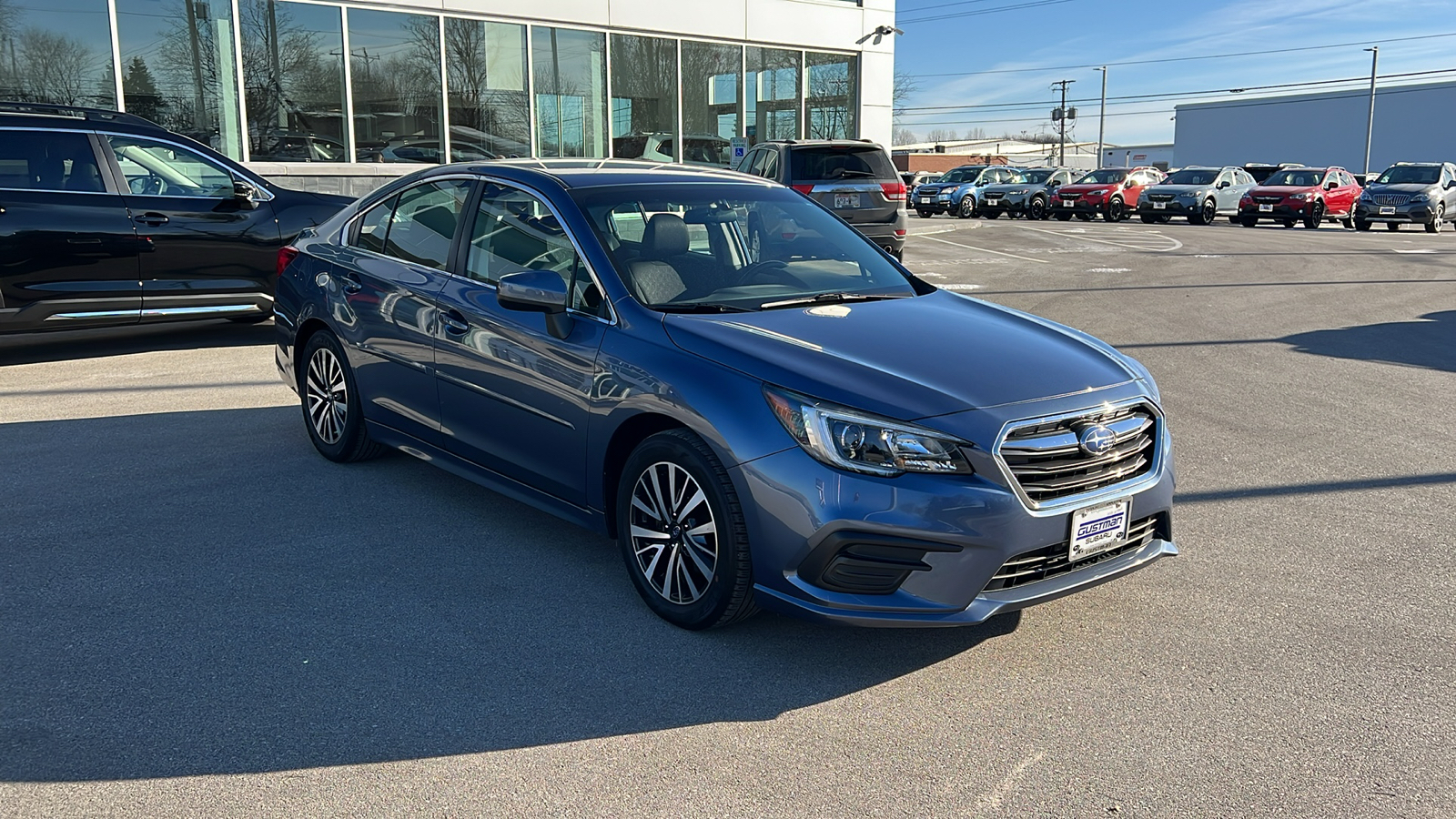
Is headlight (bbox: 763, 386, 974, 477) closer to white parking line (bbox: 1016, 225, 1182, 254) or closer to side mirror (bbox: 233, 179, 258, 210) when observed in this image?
side mirror (bbox: 233, 179, 258, 210)

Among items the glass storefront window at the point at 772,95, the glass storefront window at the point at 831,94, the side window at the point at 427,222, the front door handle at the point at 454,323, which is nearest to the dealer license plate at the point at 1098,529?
the front door handle at the point at 454,323

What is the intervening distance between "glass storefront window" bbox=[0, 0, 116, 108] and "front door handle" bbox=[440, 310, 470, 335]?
14201 mm

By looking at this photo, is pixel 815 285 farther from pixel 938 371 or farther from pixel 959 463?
pixel 959 463

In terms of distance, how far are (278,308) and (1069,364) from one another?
4.60 meters

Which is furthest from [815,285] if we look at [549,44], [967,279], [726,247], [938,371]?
[549,44]

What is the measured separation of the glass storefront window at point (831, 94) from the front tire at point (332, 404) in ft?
63.1

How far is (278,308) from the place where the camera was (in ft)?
22.0

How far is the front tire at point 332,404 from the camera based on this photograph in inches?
239

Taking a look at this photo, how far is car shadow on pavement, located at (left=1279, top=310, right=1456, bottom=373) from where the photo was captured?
10.1m

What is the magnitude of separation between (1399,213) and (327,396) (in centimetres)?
3326

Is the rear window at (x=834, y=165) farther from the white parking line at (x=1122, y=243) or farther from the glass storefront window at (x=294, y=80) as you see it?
the white parking line at (x=1122, y=243)

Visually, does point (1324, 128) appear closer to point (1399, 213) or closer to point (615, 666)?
point (1399, 213)

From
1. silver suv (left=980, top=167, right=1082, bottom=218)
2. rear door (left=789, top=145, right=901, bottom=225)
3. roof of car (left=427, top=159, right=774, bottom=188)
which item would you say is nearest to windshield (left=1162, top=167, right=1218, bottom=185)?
silver suv (left=980, top=167, right=1082, bottom=218)

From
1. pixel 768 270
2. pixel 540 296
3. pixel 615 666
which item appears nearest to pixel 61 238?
pixel 540 296
